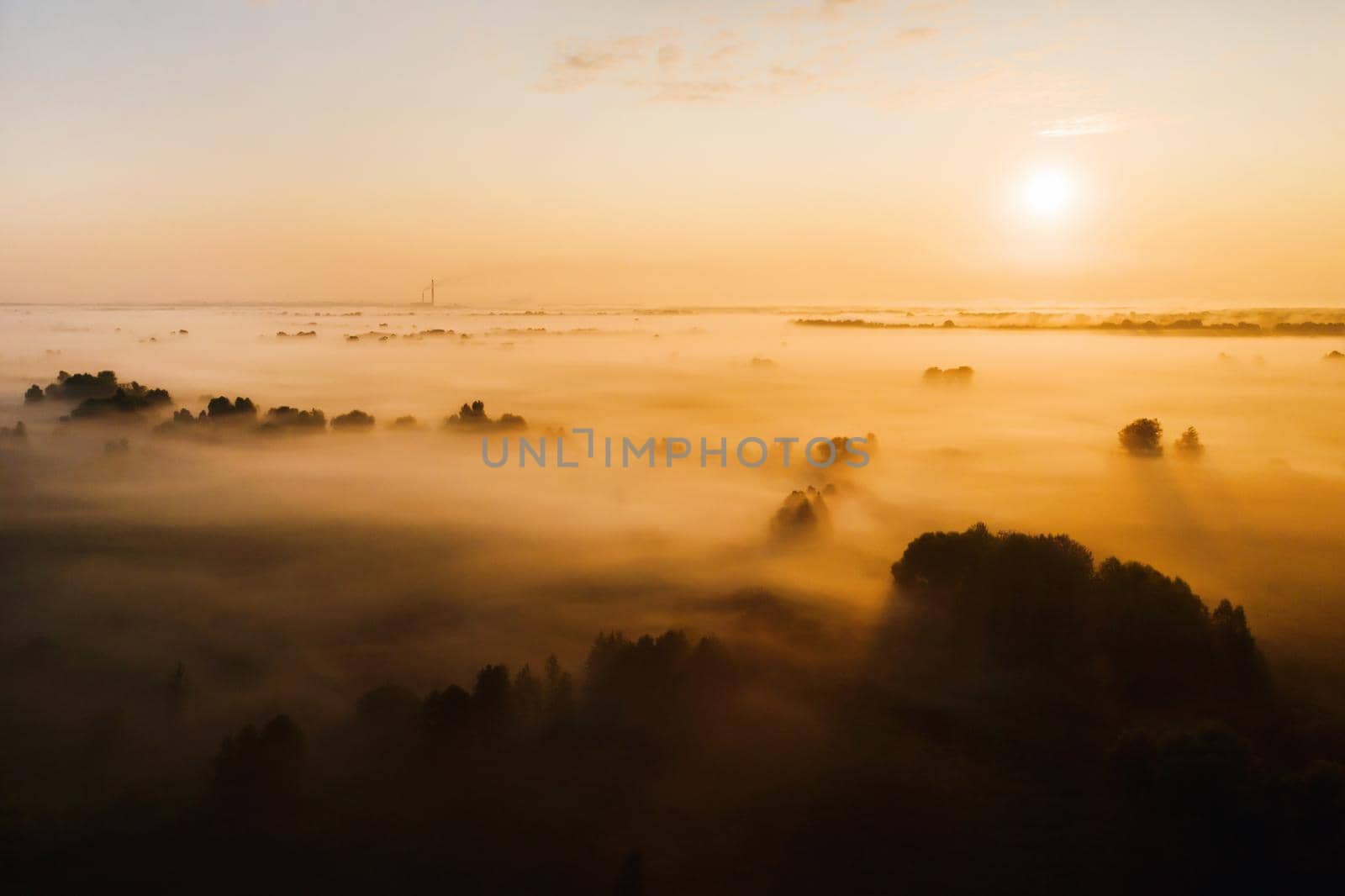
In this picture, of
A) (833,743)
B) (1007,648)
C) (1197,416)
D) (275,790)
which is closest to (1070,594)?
(1007,648)

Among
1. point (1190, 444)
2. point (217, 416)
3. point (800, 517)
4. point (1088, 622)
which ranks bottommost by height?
point (800, 517)

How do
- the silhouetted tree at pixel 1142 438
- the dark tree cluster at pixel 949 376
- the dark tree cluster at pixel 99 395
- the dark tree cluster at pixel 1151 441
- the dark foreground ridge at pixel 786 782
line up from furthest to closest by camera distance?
the dark tree cluster at pixel 949 376, the dark tree cluster at pixel 99 395, the silhouetted tree at pixel 1142 438, the dark tree cluster at pixel 1151 441, the dark foreground ridge at pixel 786 782

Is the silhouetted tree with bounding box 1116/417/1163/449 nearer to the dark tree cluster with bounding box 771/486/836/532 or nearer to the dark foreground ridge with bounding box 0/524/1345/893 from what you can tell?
the dark tree cluster with bounding box 771/486/836/532

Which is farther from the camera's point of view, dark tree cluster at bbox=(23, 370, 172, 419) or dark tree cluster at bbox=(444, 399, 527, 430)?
dark tree cluster at bbox=(444, 399, 527, 430)

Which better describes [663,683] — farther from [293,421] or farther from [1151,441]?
[1151,441]

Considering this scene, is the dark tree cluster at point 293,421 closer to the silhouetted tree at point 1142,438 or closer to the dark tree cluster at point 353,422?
the dark tree cluster at point 353,422

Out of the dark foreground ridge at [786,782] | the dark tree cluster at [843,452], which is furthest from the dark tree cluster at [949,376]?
the dark foreground ridge at [786,782]

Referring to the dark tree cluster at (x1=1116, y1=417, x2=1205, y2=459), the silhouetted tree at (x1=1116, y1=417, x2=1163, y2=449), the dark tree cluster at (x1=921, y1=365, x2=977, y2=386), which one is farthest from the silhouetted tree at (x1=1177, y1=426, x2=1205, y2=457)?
the dark tree cluster at (x1=921, y1=365, x2=977, y2=386)

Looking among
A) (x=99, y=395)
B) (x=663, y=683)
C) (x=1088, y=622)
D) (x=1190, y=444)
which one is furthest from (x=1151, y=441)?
(x=99, y=395)
